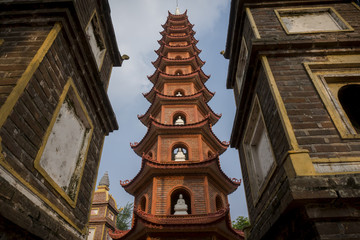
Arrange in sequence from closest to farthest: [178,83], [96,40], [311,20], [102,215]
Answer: [311,20] < [96,40] < [178,83] < [102,215]

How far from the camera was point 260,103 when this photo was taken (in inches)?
193

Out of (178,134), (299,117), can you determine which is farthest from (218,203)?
(299,117)

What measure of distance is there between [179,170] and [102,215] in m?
13.6

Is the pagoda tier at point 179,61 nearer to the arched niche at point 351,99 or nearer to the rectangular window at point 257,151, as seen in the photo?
the rectangular window at point 257,151

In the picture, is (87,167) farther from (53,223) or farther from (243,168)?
(243,168)

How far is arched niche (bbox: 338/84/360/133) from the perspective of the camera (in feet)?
14.9

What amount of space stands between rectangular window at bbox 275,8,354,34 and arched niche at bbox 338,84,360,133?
1.55 meters

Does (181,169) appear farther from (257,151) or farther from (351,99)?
(351,99)

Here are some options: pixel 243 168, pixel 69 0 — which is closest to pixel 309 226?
pixel 243 168

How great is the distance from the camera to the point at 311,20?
19.7ft

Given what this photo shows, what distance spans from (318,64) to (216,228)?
8149 mm

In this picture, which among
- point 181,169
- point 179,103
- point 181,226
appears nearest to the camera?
point 181,226

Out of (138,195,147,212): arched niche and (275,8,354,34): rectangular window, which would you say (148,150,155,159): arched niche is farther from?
(275,8,354,34): rectangular window

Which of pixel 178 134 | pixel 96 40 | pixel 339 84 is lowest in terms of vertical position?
pixel 339 84
